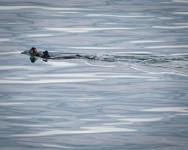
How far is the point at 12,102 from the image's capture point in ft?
69.8

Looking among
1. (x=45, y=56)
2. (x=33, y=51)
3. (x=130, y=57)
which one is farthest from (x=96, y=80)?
(x=33, y=51)

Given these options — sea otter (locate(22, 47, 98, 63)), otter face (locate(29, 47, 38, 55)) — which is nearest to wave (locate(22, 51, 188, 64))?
sea otter (locate(22, 47, 98, 63))

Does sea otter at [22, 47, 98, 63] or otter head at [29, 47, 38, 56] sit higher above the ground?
otter head at [29, 47, 38, 56]

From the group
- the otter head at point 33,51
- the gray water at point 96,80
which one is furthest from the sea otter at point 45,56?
the gray water at point 96,80

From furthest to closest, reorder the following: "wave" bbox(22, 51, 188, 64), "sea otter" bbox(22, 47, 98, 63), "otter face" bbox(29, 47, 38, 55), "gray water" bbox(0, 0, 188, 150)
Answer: "otter face" bbox(29, 47, 38, 55), "sea otter" bbox(22, 47, 98, 63), "wave" bbox(22, 51, 188, 64), "gray water" bbox(0, 0, 188, 150)

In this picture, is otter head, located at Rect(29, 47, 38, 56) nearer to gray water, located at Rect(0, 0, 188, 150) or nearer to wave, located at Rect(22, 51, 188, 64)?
gray water, located at Rect(0, 0, 188, 150)

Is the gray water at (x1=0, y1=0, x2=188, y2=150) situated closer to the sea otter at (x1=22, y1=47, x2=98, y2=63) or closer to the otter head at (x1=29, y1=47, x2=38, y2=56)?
the sea otter at (x1=22, y1=47, x2=98, y2=63)

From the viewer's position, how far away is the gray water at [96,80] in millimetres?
18391

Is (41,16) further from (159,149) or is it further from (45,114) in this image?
(159,149)

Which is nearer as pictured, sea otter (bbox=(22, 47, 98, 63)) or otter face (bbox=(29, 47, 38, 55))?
sea otter (bbox=(22, 47, 98, 63))

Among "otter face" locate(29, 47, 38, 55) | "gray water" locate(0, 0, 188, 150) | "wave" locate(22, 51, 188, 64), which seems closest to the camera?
"gray water" locate(0, 0, 188, 150)

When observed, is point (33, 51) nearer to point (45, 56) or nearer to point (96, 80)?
point (45, 56)

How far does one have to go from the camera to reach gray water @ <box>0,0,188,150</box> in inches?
724

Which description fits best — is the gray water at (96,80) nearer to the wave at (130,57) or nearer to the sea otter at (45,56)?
the wave at (130,57)
